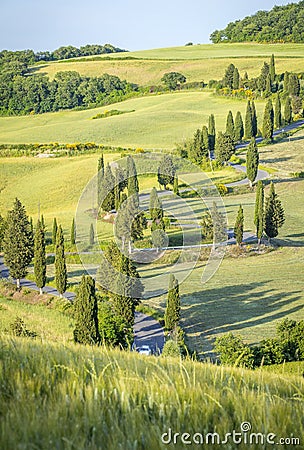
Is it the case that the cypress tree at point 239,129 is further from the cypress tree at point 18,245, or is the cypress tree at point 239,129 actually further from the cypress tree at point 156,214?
the cypress tree at point 18,245

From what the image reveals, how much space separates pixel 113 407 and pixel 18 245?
3975cm

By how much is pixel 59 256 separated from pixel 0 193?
36.7 meters

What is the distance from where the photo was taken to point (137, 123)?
3861 inches

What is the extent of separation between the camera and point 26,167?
7925 cm

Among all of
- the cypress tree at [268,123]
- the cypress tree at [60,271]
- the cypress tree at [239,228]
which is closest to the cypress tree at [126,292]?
the cypress tree at [60,271]

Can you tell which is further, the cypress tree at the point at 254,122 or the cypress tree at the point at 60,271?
the cypress tree at the point at 254,122

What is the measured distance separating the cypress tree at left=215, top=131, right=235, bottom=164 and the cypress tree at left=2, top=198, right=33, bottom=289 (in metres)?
30.2

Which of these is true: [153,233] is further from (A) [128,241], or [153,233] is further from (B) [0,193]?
(B) [0,193]

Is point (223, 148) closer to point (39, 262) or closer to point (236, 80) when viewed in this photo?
point (39, 262)

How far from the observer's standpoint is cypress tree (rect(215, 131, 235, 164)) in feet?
224

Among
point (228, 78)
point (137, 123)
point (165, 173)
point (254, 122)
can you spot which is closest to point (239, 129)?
point (254, 122)

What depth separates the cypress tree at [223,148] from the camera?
68250 millimetres

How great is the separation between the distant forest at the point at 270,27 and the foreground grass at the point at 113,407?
14614cm

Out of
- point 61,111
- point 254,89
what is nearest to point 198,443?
point 254,89
